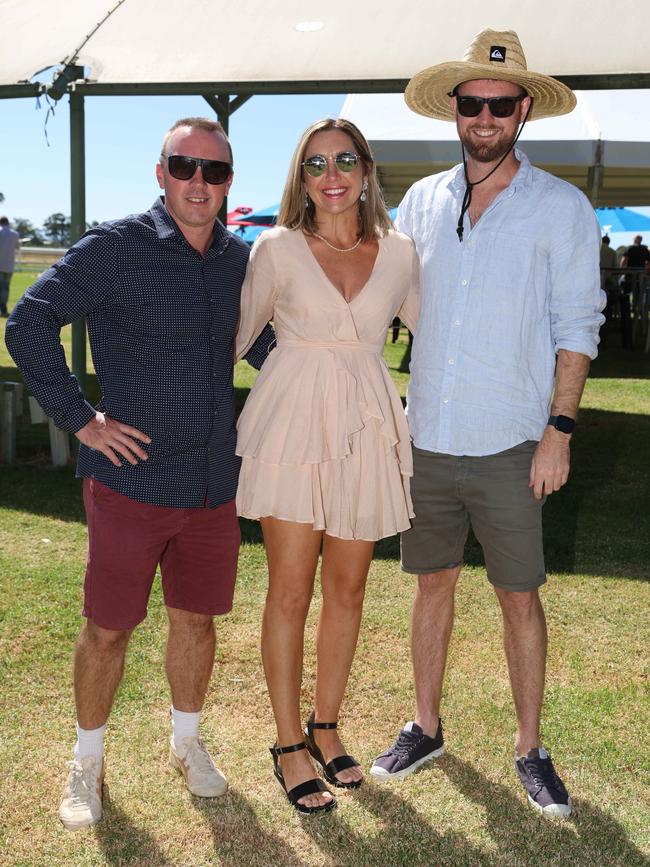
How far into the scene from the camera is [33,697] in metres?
3.74

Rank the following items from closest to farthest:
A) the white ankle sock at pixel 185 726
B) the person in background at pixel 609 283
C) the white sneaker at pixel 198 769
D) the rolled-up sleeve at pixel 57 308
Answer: the rolled-up sleeve at pixel 57 308 → the white sneaker at pixel 198 769 → the white ankle sock at pixel 185 726 → the person in background at pixel 609 283

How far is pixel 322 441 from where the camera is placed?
9.66 feet

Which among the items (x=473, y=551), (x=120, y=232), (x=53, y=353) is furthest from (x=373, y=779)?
(x=473, y=551)

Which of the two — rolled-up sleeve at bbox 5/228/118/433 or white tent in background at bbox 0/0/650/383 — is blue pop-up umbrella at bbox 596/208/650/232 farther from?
rolled-up sleeve at bbox 5/228/118/433

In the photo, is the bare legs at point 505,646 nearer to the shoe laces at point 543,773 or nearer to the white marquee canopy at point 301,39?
the shoe laces at point 543,773

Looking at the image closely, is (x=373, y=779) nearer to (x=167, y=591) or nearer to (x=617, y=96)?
(x=167, y=591)

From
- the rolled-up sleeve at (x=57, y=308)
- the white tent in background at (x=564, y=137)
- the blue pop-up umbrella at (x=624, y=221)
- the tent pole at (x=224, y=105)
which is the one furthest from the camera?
the blue pop-up umbrella at (x=624, y=221)

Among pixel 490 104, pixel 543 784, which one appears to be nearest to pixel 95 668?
pixel 543 784

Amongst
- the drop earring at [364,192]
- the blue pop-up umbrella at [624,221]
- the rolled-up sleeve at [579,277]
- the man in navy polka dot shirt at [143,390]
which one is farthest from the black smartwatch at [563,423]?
the blue pop-up umbrella at [624,221]

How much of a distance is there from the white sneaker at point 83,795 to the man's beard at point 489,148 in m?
2.27

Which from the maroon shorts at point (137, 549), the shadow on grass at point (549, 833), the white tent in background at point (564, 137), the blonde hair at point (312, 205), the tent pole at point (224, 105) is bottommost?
the shadow on grass at point (549, 833)

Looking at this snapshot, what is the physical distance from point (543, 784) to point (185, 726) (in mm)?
1205

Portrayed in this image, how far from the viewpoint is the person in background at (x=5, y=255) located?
2020 centimetres

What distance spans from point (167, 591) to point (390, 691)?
1.17m
